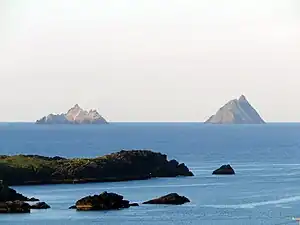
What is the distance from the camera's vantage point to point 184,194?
98.0 meters

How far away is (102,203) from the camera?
85.1 meters

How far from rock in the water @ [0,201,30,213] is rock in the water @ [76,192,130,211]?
15.0ft

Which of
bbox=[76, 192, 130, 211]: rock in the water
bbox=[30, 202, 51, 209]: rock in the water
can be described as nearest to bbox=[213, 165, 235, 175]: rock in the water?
bbox=[76, 192, 130, 211]: rock in the water

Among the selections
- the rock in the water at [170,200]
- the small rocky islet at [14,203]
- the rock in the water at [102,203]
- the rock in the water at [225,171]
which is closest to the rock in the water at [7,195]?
the small rocky islet at [14,203]

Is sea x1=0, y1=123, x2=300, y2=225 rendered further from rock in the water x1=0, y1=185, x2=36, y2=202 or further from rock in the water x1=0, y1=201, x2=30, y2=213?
rock in the water x1=0, y1=185, x2=36, y2=202

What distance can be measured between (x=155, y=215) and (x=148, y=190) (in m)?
24.4

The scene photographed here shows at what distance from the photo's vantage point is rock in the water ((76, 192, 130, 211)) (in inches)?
3324

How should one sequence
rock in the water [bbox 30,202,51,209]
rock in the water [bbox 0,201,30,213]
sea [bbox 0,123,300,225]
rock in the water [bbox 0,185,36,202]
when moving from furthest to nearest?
rock in the water [bbox 0,185,36,202]
rock in the water [bbox 30,202,51,209]
rock in the water [bbox 0,201,30,213]
sea [bbox 0,123,300,225]

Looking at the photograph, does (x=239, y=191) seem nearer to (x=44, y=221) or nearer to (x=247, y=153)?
(x=44, y=221)

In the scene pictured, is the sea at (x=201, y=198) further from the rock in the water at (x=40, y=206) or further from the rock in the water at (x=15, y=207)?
the rock in the water at (x=15, y=207)

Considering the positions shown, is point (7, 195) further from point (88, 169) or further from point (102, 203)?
point (88, 169)

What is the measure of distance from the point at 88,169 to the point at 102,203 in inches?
1407

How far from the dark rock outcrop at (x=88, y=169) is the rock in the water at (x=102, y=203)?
28.9 m

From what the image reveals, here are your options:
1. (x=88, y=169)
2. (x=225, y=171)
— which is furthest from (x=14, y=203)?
(x=225, y=171)
